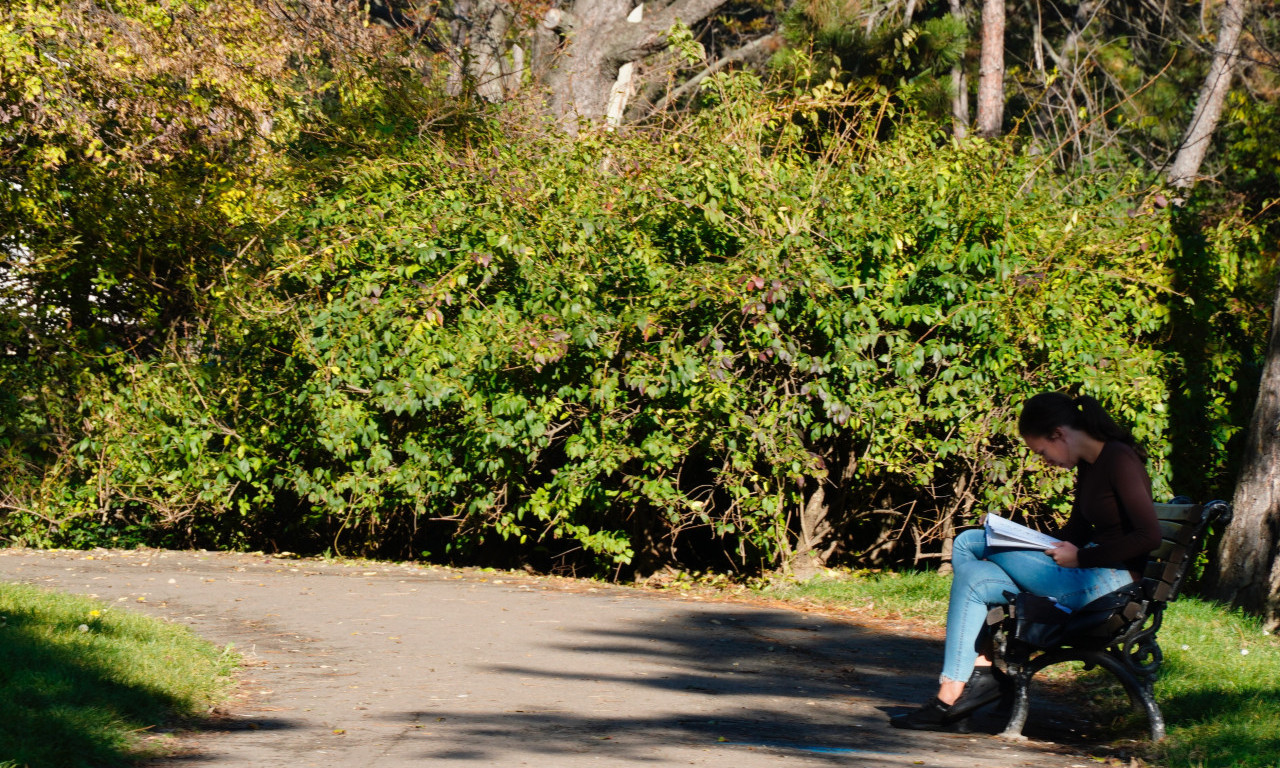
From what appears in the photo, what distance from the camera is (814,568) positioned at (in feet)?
34.5

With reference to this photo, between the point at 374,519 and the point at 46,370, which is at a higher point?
the point at 46,370

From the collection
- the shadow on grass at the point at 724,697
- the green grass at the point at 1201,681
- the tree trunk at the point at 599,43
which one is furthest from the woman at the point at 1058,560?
the tree trunk at the point at 599,43

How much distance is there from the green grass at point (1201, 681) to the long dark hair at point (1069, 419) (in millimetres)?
1129

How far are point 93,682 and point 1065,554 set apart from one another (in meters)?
4.01

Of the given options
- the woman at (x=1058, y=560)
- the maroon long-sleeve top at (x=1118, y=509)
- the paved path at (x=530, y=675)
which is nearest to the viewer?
the paved path at (x=530, y=675)

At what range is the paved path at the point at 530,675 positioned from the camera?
16.1 ft

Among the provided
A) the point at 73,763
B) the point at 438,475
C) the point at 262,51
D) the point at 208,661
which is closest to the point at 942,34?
the point at 262,51

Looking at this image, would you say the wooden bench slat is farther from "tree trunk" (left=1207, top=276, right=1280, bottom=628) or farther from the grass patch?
the grass patch

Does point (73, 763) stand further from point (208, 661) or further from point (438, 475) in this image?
point (438, 475)

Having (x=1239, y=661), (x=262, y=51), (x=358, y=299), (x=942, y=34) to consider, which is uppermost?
(x=942, y=34)

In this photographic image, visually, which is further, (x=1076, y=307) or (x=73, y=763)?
(x=1076, y=307)

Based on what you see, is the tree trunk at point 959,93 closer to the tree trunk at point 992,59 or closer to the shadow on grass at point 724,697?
the tree trunk at point 992,59

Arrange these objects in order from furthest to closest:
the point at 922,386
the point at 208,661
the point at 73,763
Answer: the point at 922,386
the point at 208,661
the point at 73,763

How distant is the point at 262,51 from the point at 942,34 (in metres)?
10.8
